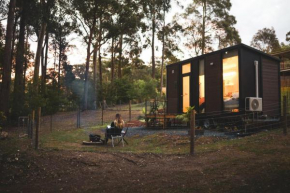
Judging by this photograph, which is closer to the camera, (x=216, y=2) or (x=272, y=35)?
(x=216, y=2)

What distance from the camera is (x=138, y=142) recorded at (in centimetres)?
980

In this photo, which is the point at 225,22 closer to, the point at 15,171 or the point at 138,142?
the point at 138,142

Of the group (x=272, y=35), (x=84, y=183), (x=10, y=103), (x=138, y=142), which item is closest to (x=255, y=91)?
(x=138, y=142)

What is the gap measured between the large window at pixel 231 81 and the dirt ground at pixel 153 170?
3.12 metres

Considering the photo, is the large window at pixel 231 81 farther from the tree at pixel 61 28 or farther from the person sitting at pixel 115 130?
the tree at pixel 61 28

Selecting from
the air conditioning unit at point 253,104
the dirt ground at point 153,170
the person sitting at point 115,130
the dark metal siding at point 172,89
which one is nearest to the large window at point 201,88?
the dark metal siding at point 172,89

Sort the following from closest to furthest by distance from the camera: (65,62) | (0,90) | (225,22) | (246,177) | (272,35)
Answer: (246,177)
(0,90)
(225,22)
(65,62)
(272,35)

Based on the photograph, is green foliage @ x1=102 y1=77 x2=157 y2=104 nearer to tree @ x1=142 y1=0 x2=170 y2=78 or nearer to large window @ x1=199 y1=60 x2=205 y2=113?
tree @ x1=142 y1=0 x2=170 y2=78

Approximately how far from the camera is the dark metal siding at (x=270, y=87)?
10.9 m

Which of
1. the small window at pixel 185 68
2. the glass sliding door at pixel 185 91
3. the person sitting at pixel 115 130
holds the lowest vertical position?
the person sitting at pixel 115 130

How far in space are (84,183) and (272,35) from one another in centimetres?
4329

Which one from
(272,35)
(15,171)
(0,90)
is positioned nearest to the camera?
(15,171)

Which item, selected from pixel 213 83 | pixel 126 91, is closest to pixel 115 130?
pixel 213 83

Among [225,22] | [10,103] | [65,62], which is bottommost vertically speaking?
[10,103]
